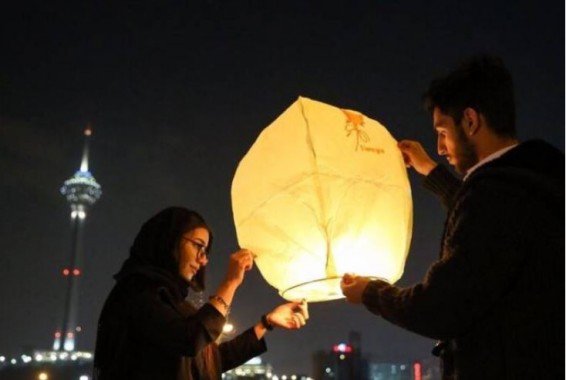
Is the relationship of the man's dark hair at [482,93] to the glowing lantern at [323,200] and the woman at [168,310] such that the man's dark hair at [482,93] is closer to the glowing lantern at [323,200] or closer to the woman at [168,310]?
the glowing lantern at [323,200]

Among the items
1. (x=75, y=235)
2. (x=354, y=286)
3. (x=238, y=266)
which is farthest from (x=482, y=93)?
(x=75, y=235)

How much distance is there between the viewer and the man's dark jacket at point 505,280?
1.87 metres

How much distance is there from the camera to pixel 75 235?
320 ft

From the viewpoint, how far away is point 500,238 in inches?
75.6

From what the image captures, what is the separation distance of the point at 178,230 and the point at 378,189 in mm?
1180

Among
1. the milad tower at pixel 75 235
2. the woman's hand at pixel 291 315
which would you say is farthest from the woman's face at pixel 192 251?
the milad tower at pixel 75 235

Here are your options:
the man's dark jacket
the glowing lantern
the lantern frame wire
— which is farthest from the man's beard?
the lantern frame wire

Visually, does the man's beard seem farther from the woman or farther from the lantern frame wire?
the woman

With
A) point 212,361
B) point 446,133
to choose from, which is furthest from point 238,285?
point 446,133

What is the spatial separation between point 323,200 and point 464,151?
0.68m

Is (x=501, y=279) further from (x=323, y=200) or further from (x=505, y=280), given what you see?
(x=323, y=200)

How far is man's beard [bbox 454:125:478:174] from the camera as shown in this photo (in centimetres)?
227

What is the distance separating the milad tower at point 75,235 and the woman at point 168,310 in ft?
316

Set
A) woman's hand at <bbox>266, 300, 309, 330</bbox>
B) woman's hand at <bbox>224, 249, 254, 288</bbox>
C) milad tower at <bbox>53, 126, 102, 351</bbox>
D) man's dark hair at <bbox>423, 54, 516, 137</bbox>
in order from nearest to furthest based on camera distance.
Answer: man's dark hair at <bbox>423, 54, 516, 137</bbox> → woman's hand at <bbox>224, 249, 254, 288</bbox> → woman's hand at <bbox>266, 300, 309, 330</bbox> → milad tower at <bbox>53, 126, 102, 351</bbox>
